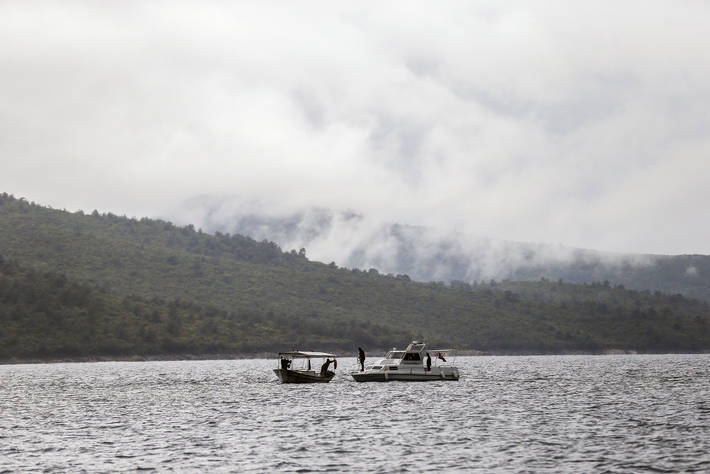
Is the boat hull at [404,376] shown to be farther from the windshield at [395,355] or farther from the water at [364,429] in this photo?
the water at [364,429]

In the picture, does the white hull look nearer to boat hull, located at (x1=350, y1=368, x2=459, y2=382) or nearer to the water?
boat hull, located at (x1=350, y1=368, x2=459, y2=382)

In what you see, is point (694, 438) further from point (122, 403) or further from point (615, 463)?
point (122, 403)

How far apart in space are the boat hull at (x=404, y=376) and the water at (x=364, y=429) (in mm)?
8754

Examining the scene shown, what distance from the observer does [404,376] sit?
125 m

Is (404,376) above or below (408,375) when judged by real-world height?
below

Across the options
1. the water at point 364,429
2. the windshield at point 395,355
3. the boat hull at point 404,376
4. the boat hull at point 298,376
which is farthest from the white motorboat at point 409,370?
the water at point 364,429

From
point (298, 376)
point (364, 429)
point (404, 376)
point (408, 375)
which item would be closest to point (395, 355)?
point (404, 376)

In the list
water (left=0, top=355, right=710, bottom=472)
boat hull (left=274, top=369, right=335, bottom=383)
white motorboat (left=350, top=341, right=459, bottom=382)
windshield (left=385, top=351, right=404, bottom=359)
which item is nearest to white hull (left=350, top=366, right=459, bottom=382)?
white motorboat (left=350, top=341, right=459, bottom=382)

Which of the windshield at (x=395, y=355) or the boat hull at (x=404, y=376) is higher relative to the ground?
the windshield at (x=395, y=355)

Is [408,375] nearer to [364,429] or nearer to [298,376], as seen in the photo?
[298,376]

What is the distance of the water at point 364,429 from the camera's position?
52125mm

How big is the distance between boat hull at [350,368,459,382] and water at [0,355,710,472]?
8754 millimetres

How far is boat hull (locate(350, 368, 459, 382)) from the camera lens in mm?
125250

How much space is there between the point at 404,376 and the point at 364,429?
5689 centimetres
